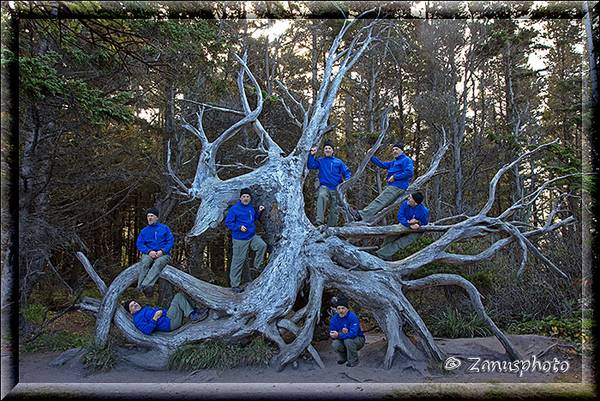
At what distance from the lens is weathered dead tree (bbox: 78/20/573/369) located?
661 cm

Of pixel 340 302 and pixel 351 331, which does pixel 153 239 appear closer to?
pixel 340 302

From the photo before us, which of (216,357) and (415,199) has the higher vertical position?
(415,199)

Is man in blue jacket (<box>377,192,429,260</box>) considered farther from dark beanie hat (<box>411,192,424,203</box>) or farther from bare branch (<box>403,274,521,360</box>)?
bare branch (<box>403,274,521,360</box>)

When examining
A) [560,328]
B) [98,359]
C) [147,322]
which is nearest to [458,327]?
[560,328]

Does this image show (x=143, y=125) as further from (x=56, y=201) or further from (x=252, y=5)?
(x=252, y=5)

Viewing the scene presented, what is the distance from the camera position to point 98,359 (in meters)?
6.38

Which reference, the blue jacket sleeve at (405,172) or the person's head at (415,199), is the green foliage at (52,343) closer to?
the person's head at (415,199)

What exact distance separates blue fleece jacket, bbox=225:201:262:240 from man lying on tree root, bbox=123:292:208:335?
1418mm

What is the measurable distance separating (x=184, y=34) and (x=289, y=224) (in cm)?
414

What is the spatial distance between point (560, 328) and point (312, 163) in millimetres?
5116

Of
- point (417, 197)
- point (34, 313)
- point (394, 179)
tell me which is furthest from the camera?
point (34, 313)

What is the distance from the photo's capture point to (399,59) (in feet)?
48.3

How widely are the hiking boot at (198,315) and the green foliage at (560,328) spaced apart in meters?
5.62

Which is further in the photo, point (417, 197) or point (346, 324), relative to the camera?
point (417, 197)
